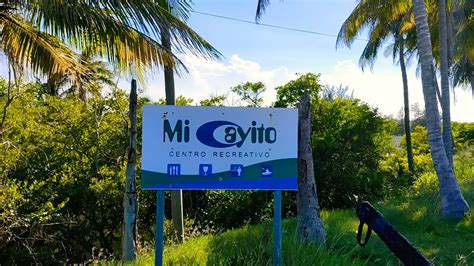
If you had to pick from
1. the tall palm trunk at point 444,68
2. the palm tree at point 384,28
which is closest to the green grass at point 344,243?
the tall palm trunk at point 444,68

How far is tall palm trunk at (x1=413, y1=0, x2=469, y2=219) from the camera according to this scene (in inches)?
365

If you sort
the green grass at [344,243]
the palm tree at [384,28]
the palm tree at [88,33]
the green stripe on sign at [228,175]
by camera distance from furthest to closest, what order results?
1. the palm tree at [384,28]
2. the palm tree at [88,33]
3. the green grass at [344,243]
4. the green stripe on sign at [228,175]

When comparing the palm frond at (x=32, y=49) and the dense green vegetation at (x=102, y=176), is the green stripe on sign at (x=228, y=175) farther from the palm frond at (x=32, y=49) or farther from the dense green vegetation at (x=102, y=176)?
the dense green vegetation at (x=102, y=176)

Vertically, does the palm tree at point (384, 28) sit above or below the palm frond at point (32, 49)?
above

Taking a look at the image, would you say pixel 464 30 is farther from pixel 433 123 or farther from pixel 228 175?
pixel 228 175

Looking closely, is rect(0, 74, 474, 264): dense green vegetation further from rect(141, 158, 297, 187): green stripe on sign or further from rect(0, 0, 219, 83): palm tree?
rect(141, 158, 297, 187): green stripe on sign

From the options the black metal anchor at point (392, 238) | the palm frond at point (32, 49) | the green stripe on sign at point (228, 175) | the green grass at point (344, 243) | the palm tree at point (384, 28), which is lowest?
the green grass at point (344, 243)

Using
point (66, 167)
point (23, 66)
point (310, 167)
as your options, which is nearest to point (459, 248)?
point (310, 167)

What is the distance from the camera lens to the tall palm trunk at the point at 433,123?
365 inches

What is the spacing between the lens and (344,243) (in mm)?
6785

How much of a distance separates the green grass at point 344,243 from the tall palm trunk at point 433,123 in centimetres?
A: 32

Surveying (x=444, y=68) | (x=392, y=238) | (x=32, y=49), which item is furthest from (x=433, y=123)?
(x=32, y=49)

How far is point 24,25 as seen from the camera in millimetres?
7457

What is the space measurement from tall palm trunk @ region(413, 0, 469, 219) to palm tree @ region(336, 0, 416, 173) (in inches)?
148
